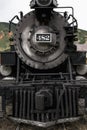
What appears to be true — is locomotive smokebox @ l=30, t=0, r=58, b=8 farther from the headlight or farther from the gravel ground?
the gravel ground

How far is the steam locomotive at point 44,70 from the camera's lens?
8.88 metres

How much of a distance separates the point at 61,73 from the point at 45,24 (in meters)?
1.49

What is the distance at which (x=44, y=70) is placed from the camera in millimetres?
10422

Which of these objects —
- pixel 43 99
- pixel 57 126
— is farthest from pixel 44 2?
pixel 57 126

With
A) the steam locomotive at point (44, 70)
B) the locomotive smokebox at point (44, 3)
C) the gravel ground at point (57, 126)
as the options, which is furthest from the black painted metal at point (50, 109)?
the locomotive smokebox at point (44, 3)

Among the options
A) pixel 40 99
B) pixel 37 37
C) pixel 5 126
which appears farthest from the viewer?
pixel 37 37

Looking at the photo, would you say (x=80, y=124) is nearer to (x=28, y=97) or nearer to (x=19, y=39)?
(x=28, y=97)

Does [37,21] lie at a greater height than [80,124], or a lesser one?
greater

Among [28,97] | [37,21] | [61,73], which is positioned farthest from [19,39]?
[28,97]

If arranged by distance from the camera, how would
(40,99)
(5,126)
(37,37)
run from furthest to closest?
(37,37)
(5,126)
(40,99)

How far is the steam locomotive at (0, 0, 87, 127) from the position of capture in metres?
8.88

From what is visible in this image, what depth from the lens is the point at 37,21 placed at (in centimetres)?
1063

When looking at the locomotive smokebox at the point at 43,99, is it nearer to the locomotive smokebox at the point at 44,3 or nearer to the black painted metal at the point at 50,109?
the black painted metal at the point at 50,109

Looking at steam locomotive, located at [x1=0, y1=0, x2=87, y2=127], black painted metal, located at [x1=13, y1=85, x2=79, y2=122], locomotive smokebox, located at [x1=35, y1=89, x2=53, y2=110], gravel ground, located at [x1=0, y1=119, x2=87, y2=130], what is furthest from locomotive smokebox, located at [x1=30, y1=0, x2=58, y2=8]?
gravel ground, located at [x1=0, y1=119, x2=87, y2=130]
